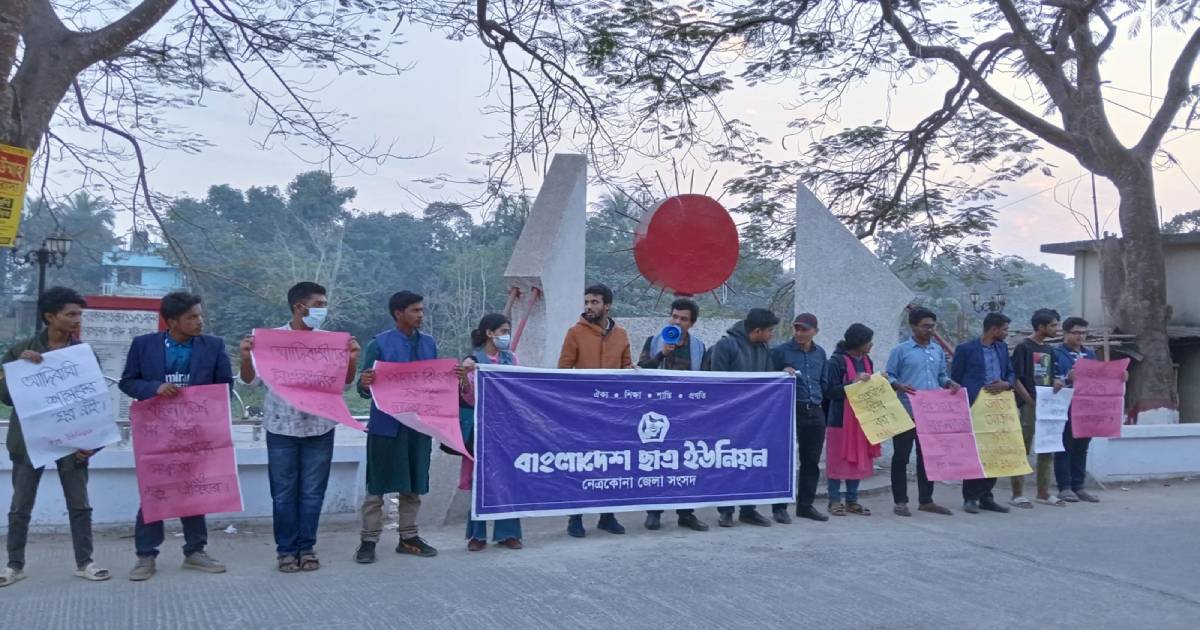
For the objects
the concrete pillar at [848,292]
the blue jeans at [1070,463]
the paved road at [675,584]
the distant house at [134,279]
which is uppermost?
the distant house at [134,279]

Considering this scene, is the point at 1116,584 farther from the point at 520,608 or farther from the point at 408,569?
the point at 408,569

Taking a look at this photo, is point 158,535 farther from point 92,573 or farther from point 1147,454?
point 1147,454

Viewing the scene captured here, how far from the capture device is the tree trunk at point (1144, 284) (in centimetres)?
1549

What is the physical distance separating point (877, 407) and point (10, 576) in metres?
5.88

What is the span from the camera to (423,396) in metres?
6.19

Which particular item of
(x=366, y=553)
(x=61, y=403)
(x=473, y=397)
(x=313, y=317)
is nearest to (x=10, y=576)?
(x=61, y=403)

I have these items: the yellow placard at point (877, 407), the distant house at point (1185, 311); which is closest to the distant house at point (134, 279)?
the yellow placard at point (877, 407)

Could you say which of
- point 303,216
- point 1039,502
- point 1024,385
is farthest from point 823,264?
point 303,216

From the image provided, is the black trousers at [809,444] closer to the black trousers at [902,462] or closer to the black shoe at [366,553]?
the black trousers at [902,462]

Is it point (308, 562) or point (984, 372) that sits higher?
point (984, 372)

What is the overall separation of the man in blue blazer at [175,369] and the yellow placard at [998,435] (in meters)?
5.96

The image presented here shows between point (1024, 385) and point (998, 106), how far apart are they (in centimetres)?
787

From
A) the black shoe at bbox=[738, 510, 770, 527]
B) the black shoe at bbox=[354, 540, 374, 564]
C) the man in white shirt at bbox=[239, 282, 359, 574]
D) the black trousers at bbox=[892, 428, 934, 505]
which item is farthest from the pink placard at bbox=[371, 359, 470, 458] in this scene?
the black trousers at bbox=[892, 428, 934, 505]

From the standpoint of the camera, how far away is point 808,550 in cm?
646
